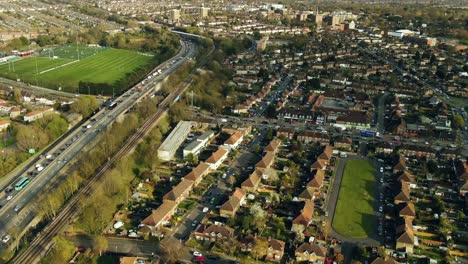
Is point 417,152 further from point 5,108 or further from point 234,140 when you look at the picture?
point 5,108

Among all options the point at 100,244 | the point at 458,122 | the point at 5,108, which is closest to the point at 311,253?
the point at 100,244

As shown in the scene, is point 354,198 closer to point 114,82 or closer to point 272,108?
point 272,108

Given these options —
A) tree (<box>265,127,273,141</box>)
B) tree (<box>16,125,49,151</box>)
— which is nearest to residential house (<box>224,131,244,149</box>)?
tree (<box>265,127,273,141</box>)

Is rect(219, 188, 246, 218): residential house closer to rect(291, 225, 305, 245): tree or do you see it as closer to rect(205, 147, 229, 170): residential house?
rect(291, 225, 305, 245): tree

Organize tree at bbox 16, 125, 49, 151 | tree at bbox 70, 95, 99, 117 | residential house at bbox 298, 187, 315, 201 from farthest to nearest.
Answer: tree at bbox 70, 95, 99, 117
tree at bbox 16, 125, 49, 151
residential house at bbox 298, 187, 315, 201

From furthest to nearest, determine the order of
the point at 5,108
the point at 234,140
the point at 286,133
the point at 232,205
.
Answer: the point at 5,108 < the point at 286,133 < the point at 234,140 < the point at 232,205

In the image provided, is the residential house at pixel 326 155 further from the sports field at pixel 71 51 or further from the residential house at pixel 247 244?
the sports field at pixel 71 51

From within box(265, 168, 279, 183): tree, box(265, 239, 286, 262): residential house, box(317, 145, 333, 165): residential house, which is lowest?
box(265, 239, 286, 262): residential house
